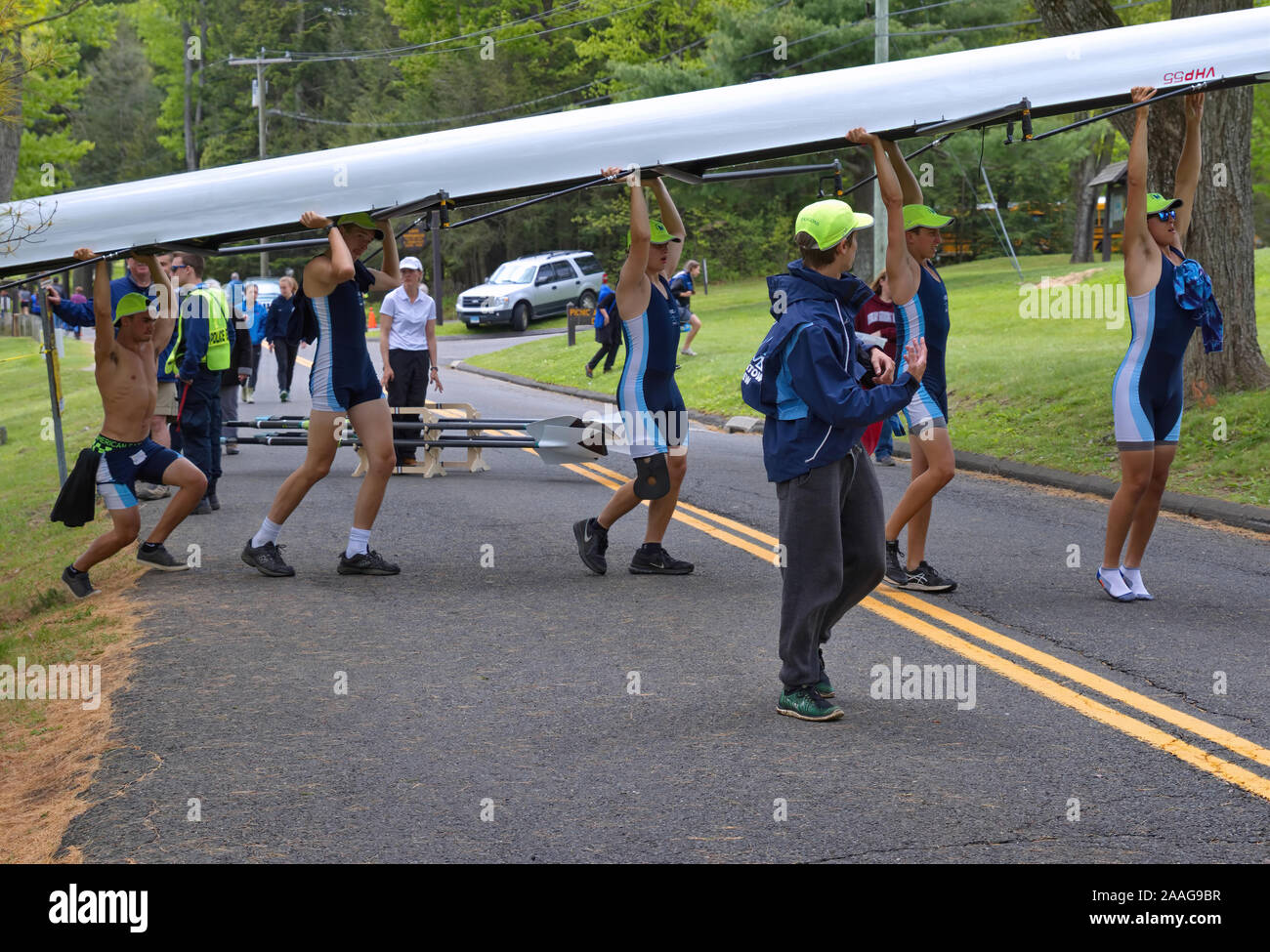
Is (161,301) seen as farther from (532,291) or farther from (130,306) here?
(532,291)

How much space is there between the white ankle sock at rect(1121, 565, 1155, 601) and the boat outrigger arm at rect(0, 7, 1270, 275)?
2.62 metres

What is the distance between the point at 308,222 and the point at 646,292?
2028mm

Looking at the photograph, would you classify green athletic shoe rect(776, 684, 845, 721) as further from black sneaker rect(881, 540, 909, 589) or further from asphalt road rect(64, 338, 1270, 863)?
black sneaker rect(881, 540, 909, 589)

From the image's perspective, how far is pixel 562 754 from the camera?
201 inches

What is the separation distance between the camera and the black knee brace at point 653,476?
26.1 ft

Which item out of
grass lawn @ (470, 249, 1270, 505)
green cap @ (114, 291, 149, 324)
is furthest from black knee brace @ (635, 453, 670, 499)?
grass lawn @ (470, 249, 1270, 505)

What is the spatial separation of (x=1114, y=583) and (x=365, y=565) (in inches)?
176

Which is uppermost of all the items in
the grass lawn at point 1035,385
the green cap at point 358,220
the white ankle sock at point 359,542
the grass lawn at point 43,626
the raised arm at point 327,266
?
the green cap at point 358,220

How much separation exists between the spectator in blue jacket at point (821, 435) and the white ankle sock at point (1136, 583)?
273 cm

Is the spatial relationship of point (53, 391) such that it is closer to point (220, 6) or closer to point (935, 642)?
point (935, 642)

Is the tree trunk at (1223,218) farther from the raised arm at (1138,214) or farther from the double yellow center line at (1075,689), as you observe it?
the double yellow center line at (1075,689)

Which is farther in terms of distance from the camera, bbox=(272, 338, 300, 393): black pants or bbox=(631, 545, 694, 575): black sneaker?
bbox=(272, 338, 300, 393): black pants

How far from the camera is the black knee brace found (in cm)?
795

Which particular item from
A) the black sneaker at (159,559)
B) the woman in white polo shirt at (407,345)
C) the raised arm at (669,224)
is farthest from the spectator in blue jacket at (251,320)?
the raised arm at (669,224)
